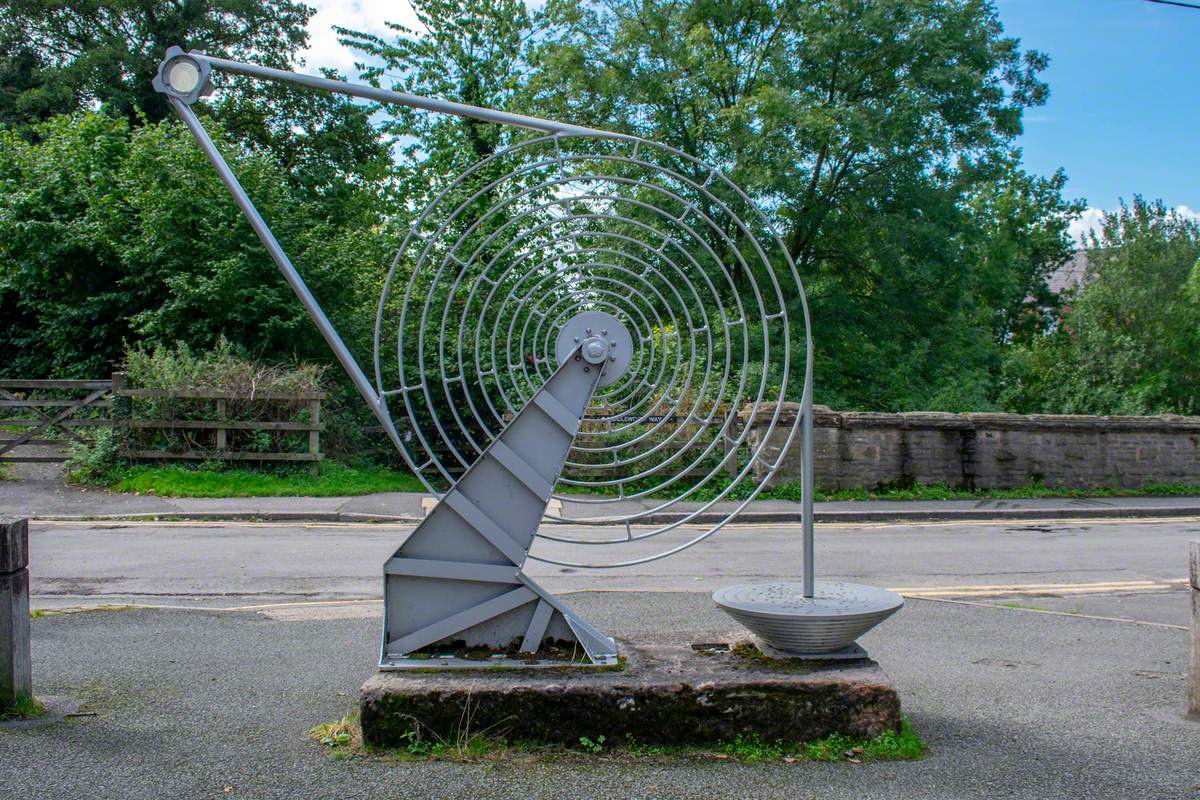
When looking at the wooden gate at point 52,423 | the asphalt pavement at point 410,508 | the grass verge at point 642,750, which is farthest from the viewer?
the wooden gate at point 52,423

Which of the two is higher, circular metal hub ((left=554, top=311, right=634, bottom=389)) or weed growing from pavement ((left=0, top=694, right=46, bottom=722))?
circular metal hub ((left=554, top=311, right=634, bottom=389))

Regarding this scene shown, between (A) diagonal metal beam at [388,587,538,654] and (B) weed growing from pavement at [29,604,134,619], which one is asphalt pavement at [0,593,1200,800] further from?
(A) diagonal metal beam at [388,587,538,654]

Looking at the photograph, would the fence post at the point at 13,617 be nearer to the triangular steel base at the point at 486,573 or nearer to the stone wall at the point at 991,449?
the triangular steel base at the point at 486,573

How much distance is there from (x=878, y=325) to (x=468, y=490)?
19.7 metres

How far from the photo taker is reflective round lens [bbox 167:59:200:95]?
15.3 feet

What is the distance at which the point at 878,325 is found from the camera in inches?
896

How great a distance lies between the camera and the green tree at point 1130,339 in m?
25.5

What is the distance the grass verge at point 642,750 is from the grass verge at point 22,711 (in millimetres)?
1585

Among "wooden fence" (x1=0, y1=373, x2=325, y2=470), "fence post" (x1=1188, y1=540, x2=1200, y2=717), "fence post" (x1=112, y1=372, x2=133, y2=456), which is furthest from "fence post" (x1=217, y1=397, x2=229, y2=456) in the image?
"fence post" (x1=1188, y1=540, x2=1200, y2=717)

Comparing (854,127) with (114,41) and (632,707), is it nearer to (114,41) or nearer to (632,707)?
(632,707)

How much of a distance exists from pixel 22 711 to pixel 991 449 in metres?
16.2

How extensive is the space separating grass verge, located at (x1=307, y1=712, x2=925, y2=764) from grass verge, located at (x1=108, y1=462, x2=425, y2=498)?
12071mm

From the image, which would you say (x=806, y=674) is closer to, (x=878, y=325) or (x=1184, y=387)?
(x=878, y=325)

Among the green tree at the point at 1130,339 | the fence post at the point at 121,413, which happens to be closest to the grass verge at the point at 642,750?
the fence post at the point at 121,413
